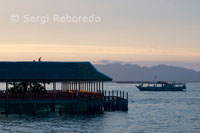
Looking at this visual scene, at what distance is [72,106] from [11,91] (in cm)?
870

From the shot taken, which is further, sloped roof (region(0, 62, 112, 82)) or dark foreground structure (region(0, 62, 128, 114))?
sloped roof (region(0, 62, 112, 82))

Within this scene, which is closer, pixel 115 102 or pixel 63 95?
pixel 63 95

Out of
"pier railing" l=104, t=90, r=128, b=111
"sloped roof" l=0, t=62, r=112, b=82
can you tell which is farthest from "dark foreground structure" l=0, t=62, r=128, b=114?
"pier railing" l=104, t=90, r=128, b=111

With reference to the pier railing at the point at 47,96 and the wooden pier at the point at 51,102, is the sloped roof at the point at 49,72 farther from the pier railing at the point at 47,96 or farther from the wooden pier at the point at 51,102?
the wooden pier at the point at 51,102

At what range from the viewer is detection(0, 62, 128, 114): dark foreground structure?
70625mm

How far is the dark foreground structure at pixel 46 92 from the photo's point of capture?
232ft

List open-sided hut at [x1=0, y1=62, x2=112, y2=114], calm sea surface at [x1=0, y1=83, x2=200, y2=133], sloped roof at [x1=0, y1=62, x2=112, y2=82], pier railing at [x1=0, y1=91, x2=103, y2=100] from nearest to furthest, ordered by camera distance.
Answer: calm sea surface at [x1=0, y1=83, x2=200, y2=133]
pier railing at [x1=0, y1=91, x2=103, y2=100]
open-sided hut at [x1=0, y1=62, x2=112, y2=114]
sloped roof at [x1=0, y1=62, x2=112, y2=82]

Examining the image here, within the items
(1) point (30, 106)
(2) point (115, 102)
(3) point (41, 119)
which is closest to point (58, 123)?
(3) point (41, 119)

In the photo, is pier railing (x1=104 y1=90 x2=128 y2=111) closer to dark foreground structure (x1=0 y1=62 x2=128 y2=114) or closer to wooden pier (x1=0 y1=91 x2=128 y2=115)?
dark foreground structure (x1=0 y1=62 x2=128 y2=114)

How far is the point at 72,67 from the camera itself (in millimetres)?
73812

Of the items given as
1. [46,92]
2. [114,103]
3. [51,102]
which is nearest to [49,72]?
[46,92]

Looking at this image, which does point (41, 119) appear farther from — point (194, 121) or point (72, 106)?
point (194, 121)

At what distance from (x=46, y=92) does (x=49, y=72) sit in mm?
2733

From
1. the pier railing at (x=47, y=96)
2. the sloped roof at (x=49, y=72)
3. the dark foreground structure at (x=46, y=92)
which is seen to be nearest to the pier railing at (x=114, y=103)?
the dark foreground structure at (x=46, y=92)
